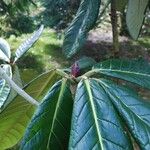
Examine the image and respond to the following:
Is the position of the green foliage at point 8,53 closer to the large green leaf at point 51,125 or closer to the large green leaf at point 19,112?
the large green leaf at point 19,112

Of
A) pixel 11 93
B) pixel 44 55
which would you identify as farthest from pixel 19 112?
pixel 44 55

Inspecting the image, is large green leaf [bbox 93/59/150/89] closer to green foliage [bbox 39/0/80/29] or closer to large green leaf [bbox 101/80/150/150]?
large green leaf [bbox 101/80/150/150]

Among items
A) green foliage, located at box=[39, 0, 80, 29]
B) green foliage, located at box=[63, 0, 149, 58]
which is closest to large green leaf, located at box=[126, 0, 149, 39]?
green foliage, located at box=[63, 0, 149, 58]

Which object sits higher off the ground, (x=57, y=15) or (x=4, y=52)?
(x=4, y=52)

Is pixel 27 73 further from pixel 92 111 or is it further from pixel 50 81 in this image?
pixel 92 111

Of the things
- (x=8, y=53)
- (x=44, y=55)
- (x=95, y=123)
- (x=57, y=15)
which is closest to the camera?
(x=95, y=123)

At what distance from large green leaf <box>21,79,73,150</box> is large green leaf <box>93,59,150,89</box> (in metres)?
0.11

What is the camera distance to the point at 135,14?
1125mm

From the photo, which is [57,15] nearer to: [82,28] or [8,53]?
[8,53]

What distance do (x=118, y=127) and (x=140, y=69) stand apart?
22 centimetres

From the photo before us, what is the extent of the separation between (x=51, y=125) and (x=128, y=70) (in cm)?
20

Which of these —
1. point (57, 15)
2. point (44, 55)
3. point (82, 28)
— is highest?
point (82, 28)

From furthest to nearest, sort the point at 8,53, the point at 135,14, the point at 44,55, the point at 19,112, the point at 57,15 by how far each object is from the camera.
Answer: the point at 44,55, the point at 57,15, the point at 8,53, the point at 135,14, the point at 19,112

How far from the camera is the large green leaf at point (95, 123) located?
682mm
